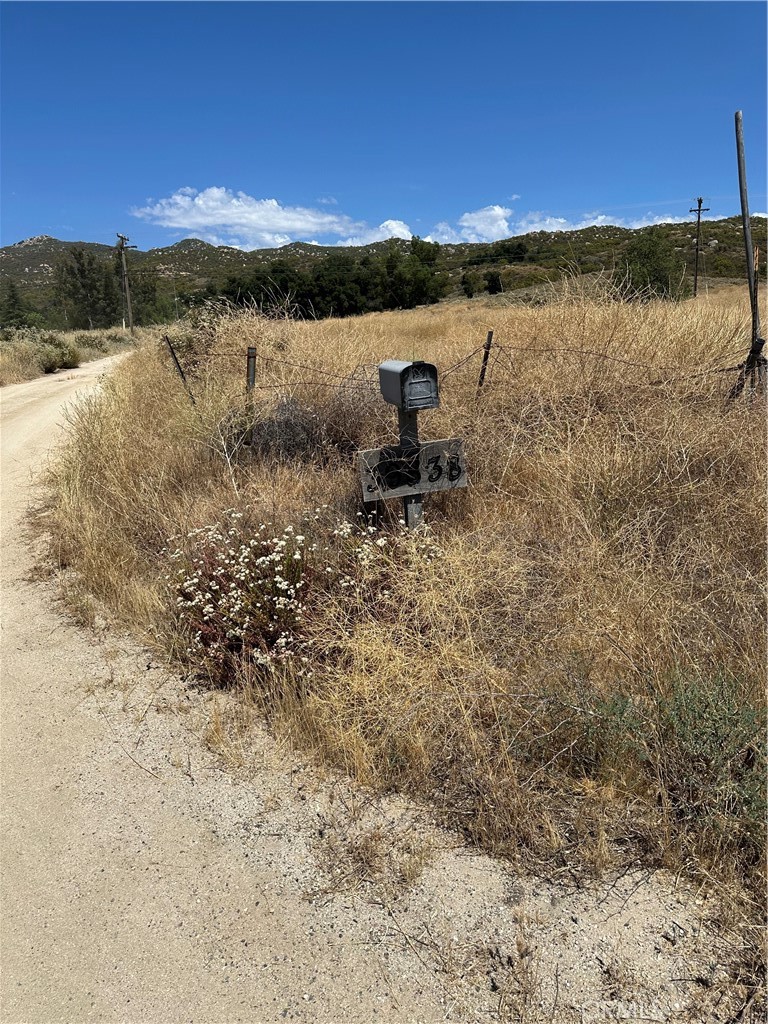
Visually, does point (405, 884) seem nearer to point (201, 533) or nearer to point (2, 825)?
point (2, 825)

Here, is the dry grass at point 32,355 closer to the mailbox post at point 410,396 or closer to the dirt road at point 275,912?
the mailbox post at point 410,396

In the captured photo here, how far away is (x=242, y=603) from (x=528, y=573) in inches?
65.8

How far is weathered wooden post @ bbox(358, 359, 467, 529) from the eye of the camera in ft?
12.2

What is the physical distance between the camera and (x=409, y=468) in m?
3.92

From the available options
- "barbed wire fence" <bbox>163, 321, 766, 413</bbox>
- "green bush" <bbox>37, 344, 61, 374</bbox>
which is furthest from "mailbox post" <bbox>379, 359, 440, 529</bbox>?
"green bush" <bbox>37, 344, 61, 374</bbox>

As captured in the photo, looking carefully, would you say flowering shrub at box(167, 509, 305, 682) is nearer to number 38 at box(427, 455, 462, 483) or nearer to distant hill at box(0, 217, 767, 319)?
number 38 at box(427, 455, 462, 483)

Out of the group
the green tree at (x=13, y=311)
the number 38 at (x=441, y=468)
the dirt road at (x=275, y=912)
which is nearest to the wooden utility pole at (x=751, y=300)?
the number 38 at (x=441, y=468)

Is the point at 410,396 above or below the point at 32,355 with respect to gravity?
below

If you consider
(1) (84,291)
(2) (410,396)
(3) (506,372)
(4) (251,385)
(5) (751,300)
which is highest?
(1) (84,291)

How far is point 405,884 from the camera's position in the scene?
2.13 metres

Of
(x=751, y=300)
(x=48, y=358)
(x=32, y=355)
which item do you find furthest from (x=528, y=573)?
(x=32, y=355)

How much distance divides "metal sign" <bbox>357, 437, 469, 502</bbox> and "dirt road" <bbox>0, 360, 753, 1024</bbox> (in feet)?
5.47

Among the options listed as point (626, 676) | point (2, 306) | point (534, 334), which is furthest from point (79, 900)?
point (2, 306)

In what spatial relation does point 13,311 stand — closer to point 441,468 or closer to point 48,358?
point 48,358
